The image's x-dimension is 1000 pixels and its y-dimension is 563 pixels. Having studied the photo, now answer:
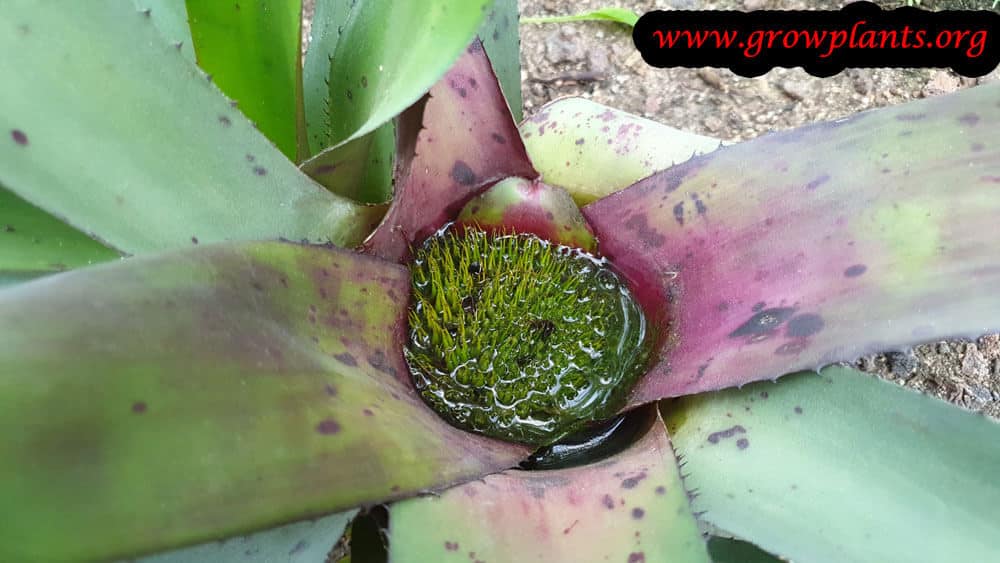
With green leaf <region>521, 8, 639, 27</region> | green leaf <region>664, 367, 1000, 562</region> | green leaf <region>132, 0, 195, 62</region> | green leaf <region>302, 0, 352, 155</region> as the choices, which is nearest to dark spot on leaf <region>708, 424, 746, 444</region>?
green leaf <region>664, 367, 1000, 562</region>

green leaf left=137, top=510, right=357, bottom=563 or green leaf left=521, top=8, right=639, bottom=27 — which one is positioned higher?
green leaf left=521, top=8, right=639, bottom=27

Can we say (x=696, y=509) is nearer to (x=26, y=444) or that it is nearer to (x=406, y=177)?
(x=406, y=177)

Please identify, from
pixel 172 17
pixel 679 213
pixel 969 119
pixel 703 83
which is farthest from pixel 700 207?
pixel 703 83

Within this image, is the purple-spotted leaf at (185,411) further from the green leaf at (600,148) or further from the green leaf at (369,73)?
the green leaf at (600,148)

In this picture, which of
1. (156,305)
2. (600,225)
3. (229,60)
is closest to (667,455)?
(600,225)

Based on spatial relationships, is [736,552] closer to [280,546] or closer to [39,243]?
[280,546]

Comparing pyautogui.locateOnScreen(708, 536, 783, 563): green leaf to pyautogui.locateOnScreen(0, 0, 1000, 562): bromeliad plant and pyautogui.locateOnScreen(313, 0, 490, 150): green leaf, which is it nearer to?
pyautogui.locateOnScreen(0, 0, 1000, 562): bromeliad plant

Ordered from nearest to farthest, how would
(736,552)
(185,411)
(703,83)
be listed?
1. (185,411)
2. (736,552)
3. (703,83)

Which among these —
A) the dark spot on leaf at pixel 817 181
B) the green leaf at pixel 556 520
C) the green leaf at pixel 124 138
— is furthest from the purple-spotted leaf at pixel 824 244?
the green leaf at pixel 124 138
